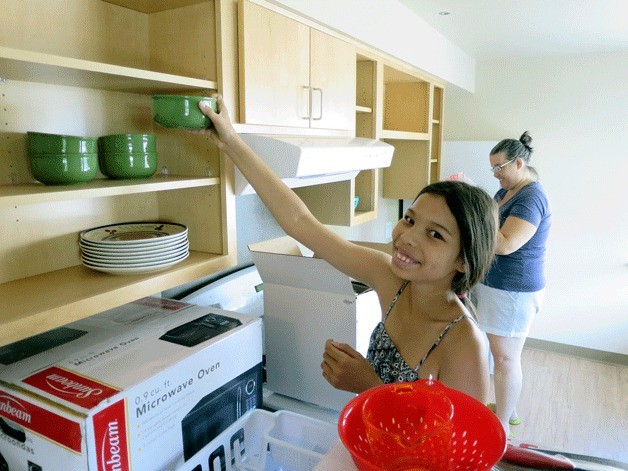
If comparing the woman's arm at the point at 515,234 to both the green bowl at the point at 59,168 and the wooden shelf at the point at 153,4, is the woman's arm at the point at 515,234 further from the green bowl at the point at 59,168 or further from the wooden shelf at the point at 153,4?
the green bowl at the point at 59,168

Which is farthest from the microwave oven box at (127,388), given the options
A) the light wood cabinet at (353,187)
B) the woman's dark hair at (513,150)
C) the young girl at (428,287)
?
the woman's dark hair at (513,150)

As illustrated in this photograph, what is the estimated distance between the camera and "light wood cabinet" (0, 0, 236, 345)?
0.97 metres

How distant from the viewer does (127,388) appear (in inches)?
37.4

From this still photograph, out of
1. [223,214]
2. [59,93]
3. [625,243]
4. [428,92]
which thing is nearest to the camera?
[59,93]

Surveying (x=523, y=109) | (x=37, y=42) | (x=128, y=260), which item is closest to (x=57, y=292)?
(x=128, y=260)

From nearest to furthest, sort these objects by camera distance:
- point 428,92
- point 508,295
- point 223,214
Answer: point 223,214 → point 508,295 → point 428,92

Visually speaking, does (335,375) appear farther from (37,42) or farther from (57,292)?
(37,42)

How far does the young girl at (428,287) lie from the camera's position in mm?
1117

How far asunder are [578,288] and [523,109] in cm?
151

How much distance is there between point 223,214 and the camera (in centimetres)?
131

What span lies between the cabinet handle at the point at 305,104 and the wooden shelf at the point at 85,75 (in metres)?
0.41

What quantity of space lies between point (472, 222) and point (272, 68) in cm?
74

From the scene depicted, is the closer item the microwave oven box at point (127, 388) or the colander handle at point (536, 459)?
the microwave oven box at point (127, 388)

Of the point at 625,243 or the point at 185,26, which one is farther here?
the point at 625,243
